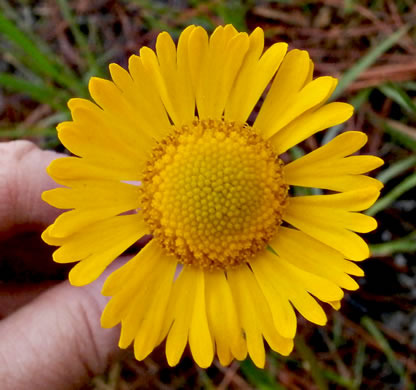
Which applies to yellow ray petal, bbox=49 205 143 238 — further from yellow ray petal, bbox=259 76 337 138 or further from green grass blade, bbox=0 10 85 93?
green grass blade, bbox=0 10 85 93

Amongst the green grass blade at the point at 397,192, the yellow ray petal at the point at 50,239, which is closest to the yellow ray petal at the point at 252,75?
the yellow ray petal at the point at 50,239

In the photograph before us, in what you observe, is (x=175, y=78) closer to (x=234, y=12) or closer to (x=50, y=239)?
(x=50, y=239)

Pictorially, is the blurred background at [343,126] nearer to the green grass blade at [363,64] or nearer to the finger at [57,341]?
the green grass blade at [363,64]

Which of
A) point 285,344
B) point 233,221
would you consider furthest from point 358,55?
point 285,344

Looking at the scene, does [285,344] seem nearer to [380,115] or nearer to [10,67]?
[380,115]

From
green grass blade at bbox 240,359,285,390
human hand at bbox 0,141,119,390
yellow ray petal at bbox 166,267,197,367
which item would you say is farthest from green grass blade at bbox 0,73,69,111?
green grass blade at bbox 240,359,285,390

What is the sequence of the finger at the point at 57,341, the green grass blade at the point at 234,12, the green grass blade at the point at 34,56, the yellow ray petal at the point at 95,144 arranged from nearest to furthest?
the yellow ray petal at the point at 95,144 < the finger at the point at 57,341 < the green grass blade at the point at 34,56 < the green grass blade at the point at 234,12
